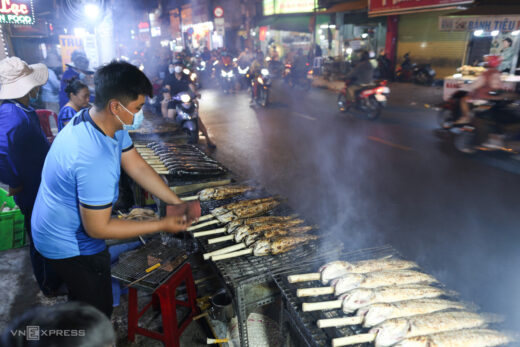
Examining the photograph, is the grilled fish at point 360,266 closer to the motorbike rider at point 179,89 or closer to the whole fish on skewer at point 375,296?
the whole fish on skewer at point 375,296

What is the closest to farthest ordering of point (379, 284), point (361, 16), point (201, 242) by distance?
point (379, 284) → point (201, 242) → point (361, 16)

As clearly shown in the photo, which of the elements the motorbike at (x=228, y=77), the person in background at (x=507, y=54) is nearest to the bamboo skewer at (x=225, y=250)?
the person in background at (x=507, y=54)

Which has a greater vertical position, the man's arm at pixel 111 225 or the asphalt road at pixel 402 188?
the man's arm at pixel 111 225

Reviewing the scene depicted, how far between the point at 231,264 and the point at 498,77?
9474 millimetres

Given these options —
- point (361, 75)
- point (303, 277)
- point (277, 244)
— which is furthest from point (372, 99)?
point (303, 277)

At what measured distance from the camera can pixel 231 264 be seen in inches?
113

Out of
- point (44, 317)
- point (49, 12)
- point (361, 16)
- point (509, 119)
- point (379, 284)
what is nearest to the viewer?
point (44, 317)

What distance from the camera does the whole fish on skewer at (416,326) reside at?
6.48 feet

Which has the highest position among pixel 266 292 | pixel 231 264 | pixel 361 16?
pixel 361 16

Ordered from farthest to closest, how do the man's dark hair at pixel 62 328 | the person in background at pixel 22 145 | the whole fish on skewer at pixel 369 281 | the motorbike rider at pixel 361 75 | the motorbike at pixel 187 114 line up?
the motorbike rider at pixel 361 75 → the motorbike at pixel 187 114 → the person in background at pixel 22 145 → the whole fish on skewer at pixel 369 281 → the man's dark hair at pixel 62 328

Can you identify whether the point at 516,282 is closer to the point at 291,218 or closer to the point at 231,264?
the point at 291,218

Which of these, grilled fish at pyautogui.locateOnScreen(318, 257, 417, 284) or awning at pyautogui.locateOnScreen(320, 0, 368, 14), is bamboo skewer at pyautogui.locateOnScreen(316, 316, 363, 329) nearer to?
grilled fish at pyautogui.locateOnScreen(318, 257, 417, 284)

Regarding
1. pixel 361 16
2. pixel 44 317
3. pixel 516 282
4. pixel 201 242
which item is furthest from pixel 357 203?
pixel 361 16

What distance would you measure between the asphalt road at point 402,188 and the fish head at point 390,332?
819mm
